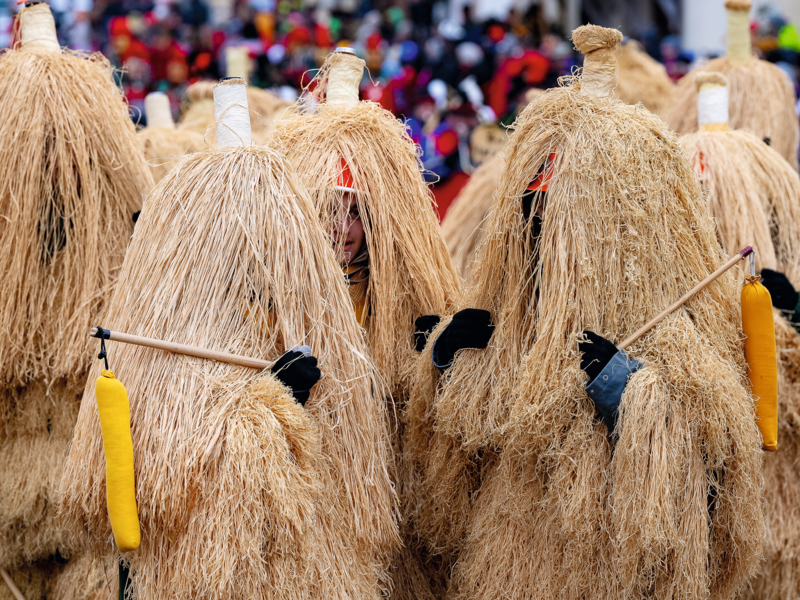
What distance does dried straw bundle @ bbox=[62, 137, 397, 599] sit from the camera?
169 cm

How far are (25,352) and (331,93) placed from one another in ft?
3.98

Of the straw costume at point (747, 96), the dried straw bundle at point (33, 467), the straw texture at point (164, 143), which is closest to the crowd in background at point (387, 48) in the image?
the straw texture at point (164, 143)

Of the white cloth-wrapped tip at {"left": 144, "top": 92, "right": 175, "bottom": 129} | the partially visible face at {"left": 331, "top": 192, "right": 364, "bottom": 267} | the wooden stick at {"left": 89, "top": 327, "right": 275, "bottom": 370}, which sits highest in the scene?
the white cloth-wrapped tip at {"left": 144, "top": 92, "right": 175, "bottom": 129}

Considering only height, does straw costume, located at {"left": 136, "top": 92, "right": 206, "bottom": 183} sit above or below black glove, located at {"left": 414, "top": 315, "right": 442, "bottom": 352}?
above

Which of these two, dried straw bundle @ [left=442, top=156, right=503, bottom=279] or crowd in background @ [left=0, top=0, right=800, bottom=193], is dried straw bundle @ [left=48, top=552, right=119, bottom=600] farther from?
crowd in background @ [left=0, top=0, right=800, bottom=193]

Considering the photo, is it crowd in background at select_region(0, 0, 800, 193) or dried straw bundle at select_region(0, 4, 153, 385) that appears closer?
dried straw bundle at select_region(0, 4, 153, 385)

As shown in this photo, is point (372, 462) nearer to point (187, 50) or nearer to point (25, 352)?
point (25, 352)

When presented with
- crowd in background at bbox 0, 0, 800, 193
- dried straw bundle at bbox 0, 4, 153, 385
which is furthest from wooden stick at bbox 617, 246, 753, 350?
crowd in background at bbox 0, 0, 800, 193

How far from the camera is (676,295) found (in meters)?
1.88

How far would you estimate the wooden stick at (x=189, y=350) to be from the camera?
67.5 inches

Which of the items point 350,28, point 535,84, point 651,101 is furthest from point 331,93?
point 350,28

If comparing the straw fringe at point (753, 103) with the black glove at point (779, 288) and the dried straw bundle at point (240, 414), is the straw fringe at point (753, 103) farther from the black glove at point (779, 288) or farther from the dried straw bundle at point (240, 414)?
the dried straw bundle at point (240, 414)

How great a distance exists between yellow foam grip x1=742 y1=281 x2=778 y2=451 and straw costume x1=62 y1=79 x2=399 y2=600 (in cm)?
91

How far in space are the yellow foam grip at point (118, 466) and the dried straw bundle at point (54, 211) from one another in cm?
86
